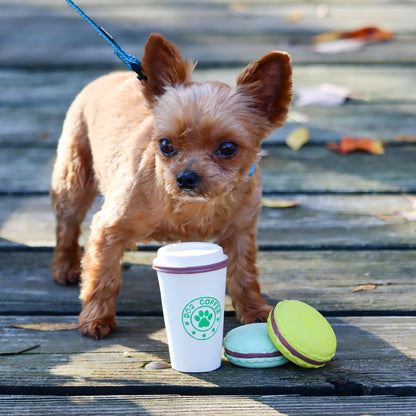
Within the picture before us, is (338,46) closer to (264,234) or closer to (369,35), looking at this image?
(369,35)

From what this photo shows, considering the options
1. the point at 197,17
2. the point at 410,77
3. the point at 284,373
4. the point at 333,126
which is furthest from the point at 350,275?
the point at 197,17

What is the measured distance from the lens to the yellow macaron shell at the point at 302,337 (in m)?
2.10

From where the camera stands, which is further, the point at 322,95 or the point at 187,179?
the point at 322,95

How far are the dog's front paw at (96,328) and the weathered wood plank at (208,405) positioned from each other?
42 centimetres

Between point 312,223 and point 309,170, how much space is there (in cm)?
72

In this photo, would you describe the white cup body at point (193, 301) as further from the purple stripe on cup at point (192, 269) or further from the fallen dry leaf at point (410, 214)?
the fallen dry leaf at point (410, 214)

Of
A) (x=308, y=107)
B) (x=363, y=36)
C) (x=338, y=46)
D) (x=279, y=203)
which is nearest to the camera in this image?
(x=279, y=203)

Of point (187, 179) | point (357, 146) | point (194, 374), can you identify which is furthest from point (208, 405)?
point (357, 146)

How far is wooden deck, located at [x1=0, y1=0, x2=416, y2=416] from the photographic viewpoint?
2070 mm

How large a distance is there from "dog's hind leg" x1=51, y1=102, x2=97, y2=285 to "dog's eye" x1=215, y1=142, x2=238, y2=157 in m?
0.96

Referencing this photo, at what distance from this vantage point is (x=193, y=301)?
81.4 inches

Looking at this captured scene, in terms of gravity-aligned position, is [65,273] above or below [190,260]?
below

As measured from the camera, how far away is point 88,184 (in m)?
3.16

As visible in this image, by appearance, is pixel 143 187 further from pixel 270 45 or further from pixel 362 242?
pixel 270 45
